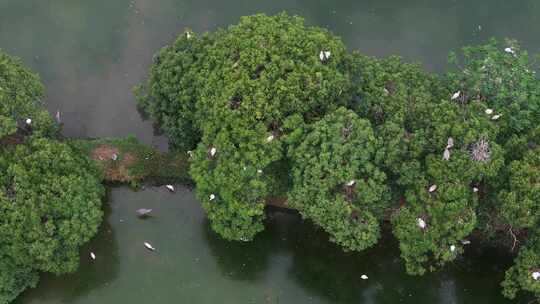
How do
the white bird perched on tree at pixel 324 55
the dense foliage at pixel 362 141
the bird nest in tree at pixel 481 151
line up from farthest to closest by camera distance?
the white bird perched on tree at pixel 324 55 → the dense foliage at pixel 362 141 → the bird nest in tree at pixel 481 151

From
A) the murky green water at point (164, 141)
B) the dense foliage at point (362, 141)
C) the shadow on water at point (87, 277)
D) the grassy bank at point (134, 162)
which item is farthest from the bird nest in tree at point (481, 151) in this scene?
the shadow on water at point (87, 277)

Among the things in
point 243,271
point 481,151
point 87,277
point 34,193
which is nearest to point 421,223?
point 481,151

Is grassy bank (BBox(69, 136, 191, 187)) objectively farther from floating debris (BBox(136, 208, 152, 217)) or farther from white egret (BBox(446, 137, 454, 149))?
white egret (BBox(446, 137, 454, 149))

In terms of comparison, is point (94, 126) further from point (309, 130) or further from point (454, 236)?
point (454, 236)

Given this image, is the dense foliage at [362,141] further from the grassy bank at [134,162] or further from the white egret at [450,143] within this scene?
the grassy bank at [134,162]

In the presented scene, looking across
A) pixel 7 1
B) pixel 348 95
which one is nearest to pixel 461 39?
pixel 348 95
